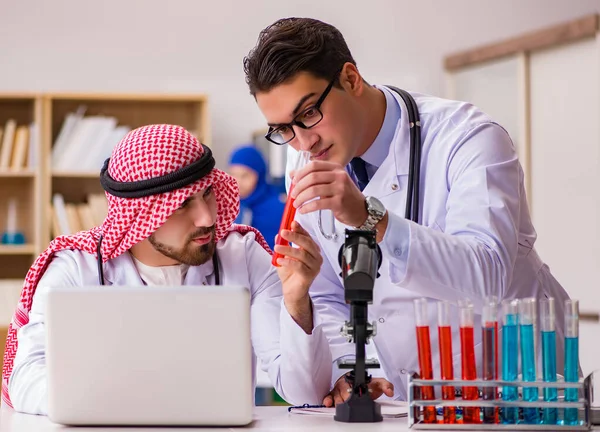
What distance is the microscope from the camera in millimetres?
1471

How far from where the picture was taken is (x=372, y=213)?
158 cm

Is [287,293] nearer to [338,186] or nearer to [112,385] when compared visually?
[338,186]

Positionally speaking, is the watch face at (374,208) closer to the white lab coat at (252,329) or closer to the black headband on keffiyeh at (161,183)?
the white lab coat at (252,329)

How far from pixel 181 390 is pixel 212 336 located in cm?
10

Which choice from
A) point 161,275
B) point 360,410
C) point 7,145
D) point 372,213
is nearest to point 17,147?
point 7,145

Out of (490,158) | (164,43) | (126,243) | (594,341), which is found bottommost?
(594,341)

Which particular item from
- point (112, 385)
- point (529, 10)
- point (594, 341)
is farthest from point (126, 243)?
point (529, 10)

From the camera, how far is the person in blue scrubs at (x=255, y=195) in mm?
5465

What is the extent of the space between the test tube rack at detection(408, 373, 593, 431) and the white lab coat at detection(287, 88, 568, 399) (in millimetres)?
82

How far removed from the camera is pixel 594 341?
14.8 feet

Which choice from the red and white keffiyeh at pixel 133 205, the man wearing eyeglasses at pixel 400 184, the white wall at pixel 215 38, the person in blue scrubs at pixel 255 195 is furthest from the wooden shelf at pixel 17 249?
the man wearing eyeglasses at pixel 400 184

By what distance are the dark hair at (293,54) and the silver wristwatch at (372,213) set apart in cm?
46

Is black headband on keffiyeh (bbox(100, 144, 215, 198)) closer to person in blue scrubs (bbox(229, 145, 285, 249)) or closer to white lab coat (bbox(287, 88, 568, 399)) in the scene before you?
white lab coat (bbox(287, 88, 568, 399))

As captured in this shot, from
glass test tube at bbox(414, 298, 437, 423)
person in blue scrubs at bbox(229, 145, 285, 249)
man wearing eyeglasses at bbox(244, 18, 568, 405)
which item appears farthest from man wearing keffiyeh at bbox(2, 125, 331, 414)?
person in blue scrubs at bbox(229, 145, 285, 249)
